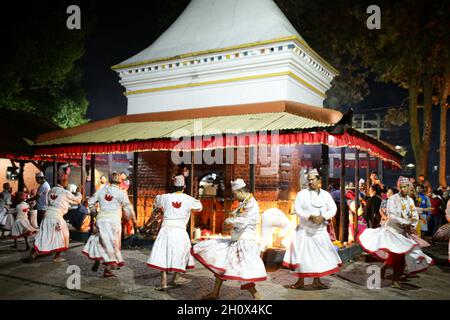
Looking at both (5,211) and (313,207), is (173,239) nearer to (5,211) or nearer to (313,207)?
(313,207)

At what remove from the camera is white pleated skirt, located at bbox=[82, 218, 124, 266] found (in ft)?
24.2

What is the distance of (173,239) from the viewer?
21.9ft

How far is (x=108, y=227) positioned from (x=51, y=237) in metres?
2.06

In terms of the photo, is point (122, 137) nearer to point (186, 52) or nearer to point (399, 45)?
point (186, 52)

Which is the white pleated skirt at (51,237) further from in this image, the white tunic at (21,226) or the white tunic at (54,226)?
the white tunic at (21,226)

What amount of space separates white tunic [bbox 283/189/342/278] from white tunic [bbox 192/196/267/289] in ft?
3.39

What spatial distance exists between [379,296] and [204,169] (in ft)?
23.0

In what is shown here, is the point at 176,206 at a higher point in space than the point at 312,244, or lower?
higher

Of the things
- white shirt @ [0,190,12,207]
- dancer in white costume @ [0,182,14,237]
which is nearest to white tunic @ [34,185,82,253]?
dancer in white costume @ [0,182,14,237]

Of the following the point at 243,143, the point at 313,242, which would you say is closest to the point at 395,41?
the point at 243,143

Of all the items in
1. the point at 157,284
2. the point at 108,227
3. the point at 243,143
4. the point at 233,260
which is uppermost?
the point at 243,143

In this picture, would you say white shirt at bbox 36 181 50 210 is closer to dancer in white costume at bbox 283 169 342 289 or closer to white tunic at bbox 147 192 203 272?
white tunic at bbox 147 192 203 272

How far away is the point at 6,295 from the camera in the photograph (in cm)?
618

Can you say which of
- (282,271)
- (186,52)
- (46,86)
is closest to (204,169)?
(186,52)
